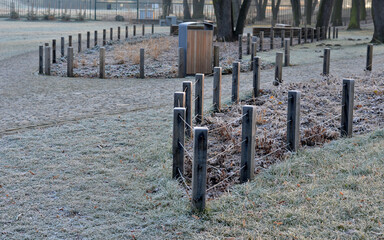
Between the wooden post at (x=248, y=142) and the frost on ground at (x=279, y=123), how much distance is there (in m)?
0.15

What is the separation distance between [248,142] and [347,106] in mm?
2190

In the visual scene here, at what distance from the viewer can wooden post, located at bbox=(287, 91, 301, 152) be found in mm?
6137

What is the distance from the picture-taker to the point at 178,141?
5520mm

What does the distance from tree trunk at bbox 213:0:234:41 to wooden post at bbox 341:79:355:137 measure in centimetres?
1749

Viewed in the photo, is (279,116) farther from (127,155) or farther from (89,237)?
(89,237)

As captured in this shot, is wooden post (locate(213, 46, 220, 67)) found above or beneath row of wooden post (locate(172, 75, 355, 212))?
above

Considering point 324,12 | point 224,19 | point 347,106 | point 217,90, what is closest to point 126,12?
point 324,12

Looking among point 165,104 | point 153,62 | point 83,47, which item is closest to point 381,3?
point 153,62

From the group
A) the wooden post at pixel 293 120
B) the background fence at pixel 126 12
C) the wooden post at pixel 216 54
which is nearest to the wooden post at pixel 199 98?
the wooden post at pixel 293 120

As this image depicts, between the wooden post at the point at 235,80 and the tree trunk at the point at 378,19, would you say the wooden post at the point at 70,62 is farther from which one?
the tree trunk at the point at 378,19

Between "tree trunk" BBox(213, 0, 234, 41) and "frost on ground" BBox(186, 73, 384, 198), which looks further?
"tree trunk" BBox(213, 0, 234, 41)

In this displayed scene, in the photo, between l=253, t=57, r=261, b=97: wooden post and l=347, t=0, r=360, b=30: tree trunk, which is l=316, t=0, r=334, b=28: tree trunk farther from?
l=253, t=57, r=261, b=97: wooden post

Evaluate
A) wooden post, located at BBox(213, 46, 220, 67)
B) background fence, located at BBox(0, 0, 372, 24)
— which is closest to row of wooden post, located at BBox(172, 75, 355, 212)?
wooden post, located at BBox(213, 46, 220, 67)

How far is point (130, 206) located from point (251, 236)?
1.31 metres
